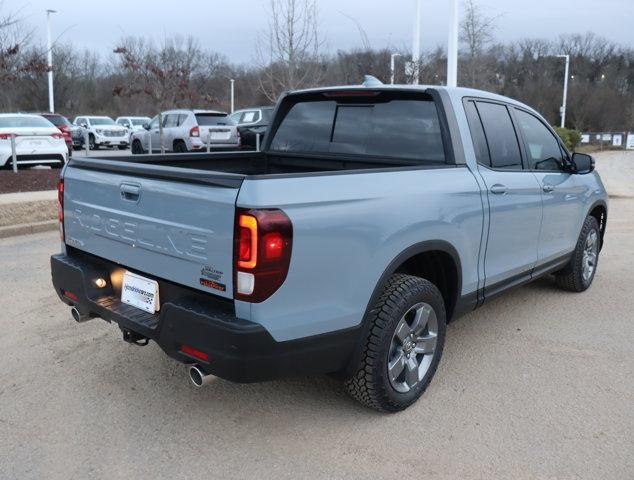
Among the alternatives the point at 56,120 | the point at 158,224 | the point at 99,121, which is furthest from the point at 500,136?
the point at 99,121

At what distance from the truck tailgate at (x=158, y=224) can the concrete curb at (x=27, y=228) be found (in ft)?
17.4

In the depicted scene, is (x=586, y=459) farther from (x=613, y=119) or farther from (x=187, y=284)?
(x=613, y=119)

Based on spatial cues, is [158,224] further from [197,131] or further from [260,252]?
[197,131]

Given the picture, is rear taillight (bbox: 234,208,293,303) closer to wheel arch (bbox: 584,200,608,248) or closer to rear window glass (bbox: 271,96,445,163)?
rear window glass (bbox: 271,96,445,163)

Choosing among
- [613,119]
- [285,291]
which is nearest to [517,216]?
[285,291]

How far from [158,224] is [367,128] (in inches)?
71.4

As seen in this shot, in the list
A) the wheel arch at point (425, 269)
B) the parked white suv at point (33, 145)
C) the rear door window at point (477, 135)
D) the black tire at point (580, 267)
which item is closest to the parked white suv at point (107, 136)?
the parked white suv at point (33, 145)

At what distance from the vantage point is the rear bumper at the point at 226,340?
8.66ft

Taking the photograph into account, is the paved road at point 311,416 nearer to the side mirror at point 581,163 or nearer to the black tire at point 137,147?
the side mirror at point 581,163

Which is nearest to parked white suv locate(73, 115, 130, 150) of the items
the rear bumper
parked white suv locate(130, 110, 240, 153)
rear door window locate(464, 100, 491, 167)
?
parked white suv locate(130, 110, 240, 153)

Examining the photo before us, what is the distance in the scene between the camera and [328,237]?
2.78 meters

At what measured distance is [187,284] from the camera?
9.46 feet

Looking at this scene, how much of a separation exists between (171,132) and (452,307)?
16239 millimetres

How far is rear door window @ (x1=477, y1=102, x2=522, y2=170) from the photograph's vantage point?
419 cm
